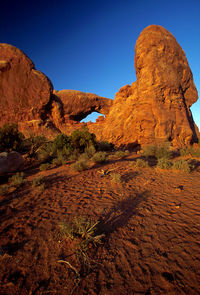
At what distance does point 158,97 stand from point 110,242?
14523 mm

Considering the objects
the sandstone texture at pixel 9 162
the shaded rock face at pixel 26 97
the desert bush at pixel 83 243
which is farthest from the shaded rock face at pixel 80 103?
the desert bush at pixel 83 243

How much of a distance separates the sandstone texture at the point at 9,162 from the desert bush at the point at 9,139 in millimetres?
3241

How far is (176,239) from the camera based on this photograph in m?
1.95

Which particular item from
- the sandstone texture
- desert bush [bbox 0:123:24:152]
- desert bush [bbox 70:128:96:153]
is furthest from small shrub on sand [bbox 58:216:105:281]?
desert bush [bbox 0:123:24:152]

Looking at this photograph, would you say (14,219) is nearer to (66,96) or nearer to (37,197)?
(37,197)

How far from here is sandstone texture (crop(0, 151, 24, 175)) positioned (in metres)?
5.35

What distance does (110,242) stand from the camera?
1.95 meters

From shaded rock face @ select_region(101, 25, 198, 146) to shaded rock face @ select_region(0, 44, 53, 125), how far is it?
1350 centimetres

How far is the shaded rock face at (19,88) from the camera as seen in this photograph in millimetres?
17578

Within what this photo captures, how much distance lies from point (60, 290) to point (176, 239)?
5.83 feet

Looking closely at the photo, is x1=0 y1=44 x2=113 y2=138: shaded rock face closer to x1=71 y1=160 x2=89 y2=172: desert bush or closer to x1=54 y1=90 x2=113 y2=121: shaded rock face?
x1=54 y1=90 x2=113 y2=121: shaded rock face

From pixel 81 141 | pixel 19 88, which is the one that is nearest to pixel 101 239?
pixel 81 141

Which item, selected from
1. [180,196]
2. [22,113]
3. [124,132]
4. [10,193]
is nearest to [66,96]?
[22,113]

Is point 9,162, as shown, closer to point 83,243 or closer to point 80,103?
point 83,243
